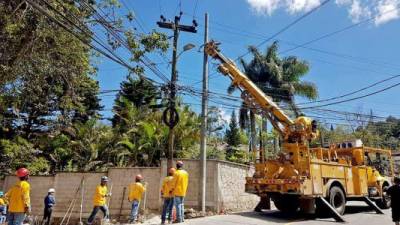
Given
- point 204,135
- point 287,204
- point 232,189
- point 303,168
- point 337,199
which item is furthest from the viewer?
point 232,189

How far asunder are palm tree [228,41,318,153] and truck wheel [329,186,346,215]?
16.5 m

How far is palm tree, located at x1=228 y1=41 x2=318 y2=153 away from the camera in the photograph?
3103 centimetres

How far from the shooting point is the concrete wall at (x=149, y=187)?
15.9 meters

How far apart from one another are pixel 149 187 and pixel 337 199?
6.99m

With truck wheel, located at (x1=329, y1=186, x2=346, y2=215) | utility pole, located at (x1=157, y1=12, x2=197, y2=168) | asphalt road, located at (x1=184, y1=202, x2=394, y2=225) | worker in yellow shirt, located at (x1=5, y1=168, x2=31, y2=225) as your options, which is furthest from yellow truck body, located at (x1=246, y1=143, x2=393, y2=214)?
worker in yellow shirt, located at (x1=5, y1=168, x2=31, y2=225)

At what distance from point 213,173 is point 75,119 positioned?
14.3 m

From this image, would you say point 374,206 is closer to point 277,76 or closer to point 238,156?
point 238,156

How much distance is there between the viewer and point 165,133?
20359mm

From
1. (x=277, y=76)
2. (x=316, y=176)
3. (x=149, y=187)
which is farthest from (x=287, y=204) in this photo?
(x=277, y=76)

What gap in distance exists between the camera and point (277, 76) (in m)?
31.0

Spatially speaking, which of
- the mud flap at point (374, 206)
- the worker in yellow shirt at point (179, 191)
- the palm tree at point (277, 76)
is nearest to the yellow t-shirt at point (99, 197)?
the worker in yellow shirt at point (179, 191)

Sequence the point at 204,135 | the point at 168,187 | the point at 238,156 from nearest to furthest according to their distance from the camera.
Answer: the point at 168,187 < the point at 204,135 < the point at 238,156

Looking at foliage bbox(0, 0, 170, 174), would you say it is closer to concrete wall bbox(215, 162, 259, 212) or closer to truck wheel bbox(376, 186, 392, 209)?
concrete wall bbox(215, 162, 259, 212)

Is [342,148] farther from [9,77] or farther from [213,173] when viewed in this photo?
[9,77]
